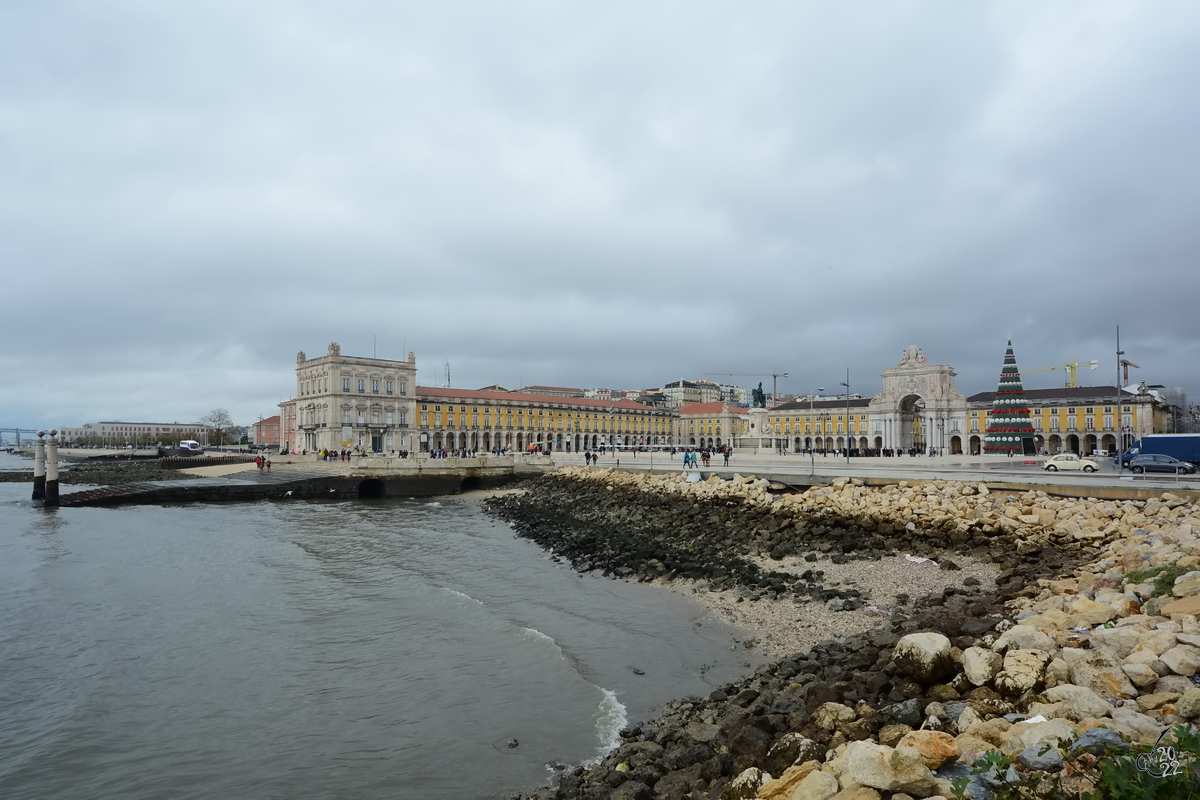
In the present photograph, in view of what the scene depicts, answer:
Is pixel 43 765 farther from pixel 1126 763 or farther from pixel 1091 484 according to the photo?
pixel 1091 484

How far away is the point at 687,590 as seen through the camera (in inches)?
677

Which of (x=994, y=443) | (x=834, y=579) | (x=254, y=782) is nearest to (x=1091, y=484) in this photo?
(x=834, y=579)

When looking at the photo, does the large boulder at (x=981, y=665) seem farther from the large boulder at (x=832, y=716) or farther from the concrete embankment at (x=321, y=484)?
the concrete embankment at (x=321, y=484)

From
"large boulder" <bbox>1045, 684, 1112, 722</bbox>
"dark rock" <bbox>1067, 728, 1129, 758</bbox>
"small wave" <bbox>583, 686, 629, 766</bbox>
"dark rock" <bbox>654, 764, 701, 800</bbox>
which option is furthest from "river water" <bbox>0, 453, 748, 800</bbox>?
"dark rock" <bbox>1067, 728, 1129, 758</bbox>

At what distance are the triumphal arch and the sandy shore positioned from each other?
6298cm

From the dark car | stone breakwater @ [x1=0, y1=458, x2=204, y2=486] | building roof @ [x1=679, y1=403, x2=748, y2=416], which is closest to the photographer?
the dark car

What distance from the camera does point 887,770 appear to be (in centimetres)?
488

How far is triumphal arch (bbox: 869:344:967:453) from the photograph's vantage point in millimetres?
76438

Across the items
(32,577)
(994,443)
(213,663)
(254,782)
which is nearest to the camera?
(254,782)

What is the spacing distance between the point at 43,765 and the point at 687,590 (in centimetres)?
1244

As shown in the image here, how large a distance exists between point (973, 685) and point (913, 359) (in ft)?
264

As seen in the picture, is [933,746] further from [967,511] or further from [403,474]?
[403,474]

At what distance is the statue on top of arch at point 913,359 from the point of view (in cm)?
7944

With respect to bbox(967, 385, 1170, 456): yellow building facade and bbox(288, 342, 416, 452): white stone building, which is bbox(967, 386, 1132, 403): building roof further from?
bbox(288, 342, 416, 452): white stone building
